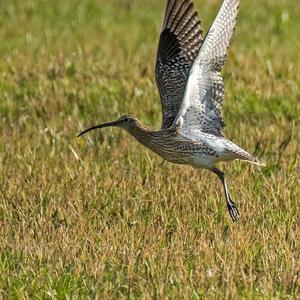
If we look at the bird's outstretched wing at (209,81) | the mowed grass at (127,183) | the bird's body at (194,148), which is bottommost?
the mowed grass at (127,183)

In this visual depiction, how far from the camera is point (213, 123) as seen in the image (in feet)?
25.9

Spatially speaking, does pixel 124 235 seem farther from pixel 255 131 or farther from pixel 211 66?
pixel 255 131

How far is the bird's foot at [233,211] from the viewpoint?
706 centimetres

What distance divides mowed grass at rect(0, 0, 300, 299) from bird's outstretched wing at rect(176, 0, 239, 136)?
48cm

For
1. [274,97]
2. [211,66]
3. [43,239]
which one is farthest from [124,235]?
[274,97]

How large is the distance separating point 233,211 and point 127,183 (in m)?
1.02

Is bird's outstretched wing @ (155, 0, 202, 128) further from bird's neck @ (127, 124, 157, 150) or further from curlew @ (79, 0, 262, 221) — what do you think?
bird's neck @ (127, 124, 157, 150)

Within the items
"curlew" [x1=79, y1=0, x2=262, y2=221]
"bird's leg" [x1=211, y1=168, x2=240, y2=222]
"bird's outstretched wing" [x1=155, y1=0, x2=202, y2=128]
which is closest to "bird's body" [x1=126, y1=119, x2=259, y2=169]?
"curlew" [x1=79, y1=0, x2=262, y2=221]

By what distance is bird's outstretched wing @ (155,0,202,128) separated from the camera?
8.37m

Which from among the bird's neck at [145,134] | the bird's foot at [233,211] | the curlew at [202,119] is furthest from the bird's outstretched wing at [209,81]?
the bird's foot at [233,211]

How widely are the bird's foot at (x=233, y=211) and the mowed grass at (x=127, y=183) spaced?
0.08 metres

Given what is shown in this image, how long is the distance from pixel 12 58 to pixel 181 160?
4798mm

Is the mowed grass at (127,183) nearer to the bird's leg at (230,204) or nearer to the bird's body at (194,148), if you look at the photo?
the bird's leg at (230,204)

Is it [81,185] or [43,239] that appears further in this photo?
[81,185]
